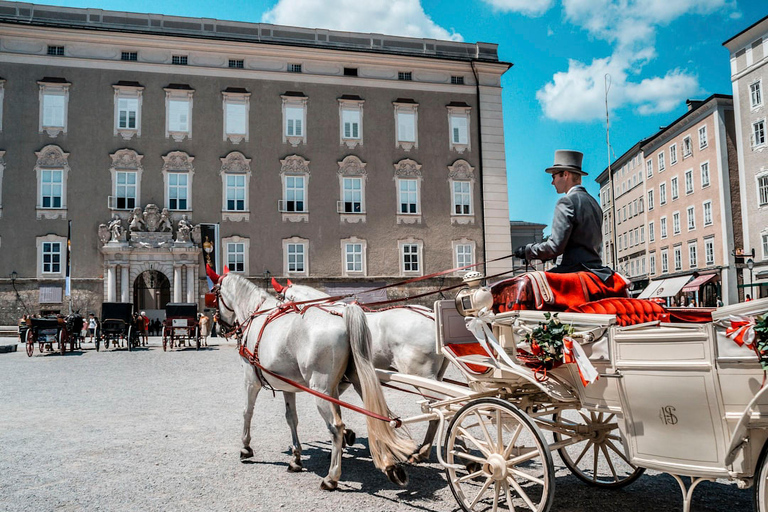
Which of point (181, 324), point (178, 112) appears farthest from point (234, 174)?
point (181, 324)

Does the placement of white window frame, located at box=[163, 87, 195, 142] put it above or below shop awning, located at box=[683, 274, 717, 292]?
above

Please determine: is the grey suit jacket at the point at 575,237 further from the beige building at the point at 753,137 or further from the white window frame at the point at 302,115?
the beige building at the point at 753,137

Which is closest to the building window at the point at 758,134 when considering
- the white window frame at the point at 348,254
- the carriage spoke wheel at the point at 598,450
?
the white window frame at the point at 348,254

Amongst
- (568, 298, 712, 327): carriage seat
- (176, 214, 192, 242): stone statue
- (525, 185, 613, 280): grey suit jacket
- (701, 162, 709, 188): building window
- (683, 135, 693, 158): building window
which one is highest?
(683, 135, 693, 158): building window

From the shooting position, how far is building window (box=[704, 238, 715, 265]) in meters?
40.6

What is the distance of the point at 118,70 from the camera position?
31.5 m

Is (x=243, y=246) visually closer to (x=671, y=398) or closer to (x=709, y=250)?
(x=671, y=398)

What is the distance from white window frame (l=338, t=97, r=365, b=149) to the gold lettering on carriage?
31.0m

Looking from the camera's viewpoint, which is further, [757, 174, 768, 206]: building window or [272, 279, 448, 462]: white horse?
[757, 174, 768, 206]: building window

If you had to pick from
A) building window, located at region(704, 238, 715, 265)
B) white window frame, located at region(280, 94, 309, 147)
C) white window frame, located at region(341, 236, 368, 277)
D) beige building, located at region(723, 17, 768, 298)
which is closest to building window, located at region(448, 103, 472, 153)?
white window frame, located at region(341, 236, 368, 277)

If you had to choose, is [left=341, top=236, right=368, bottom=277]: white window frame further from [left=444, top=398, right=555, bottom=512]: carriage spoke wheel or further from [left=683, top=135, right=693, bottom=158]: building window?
[left=444, top=398, right=555, bottom=512]: carriage spoke wheel

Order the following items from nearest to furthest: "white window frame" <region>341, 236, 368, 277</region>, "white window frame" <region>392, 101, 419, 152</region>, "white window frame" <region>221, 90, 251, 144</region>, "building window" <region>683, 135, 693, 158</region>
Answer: "white window frame" <region>221, 90, 251, 144</region> < "white window frame" <region>341, 236, 368, 277</region> < "white window frame" <region>392, 101, 419, 152</region> < "building window" <region>683, 135, 693, 158</region>

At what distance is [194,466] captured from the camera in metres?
6.39

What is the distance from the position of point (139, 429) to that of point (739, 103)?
124 ft
